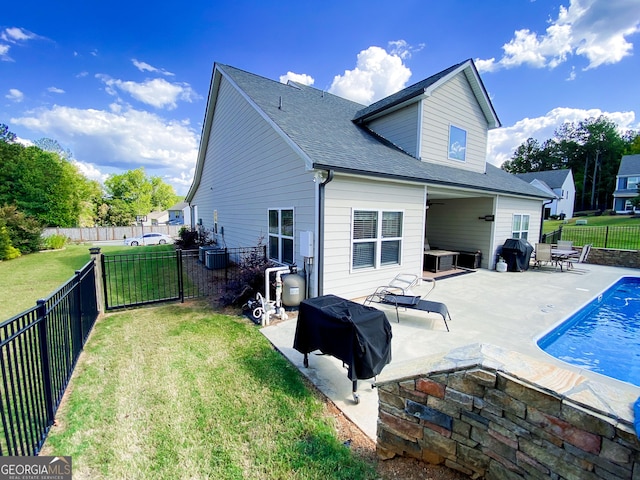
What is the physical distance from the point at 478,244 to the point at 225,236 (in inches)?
432

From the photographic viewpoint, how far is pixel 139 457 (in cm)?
238

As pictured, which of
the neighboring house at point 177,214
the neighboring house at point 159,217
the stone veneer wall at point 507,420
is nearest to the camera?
the stone veneer wall at point 507,420

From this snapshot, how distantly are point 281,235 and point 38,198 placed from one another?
2769cm

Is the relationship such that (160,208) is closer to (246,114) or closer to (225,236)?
(225,236)

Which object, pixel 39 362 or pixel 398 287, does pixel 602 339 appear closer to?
pixel 398 287

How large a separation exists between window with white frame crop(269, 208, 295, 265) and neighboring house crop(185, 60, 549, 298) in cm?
3

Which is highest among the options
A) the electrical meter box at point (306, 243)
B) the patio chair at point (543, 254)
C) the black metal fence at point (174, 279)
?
the electrical meter box at point (306, 243)

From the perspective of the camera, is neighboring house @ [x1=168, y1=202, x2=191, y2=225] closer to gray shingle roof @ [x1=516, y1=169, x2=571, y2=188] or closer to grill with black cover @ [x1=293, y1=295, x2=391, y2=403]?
grill with black cover @ [x1=293, y1=295, x2=391, y2=403]

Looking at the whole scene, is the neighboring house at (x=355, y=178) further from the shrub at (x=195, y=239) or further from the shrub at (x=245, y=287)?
the shrub at (x=195, y=239)

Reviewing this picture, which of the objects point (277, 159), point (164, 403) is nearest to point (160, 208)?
point (277, 159)

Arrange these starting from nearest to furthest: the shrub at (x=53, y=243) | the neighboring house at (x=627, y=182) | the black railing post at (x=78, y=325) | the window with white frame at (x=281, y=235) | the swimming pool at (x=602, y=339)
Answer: the black railing post at (x=78, y=325) → the swimming pool at (x=602, y=339) → the window with white frame at (x=281, y=235) → the shrub at (x=53, y=243) → the neighboring house at (x=627, y=182)

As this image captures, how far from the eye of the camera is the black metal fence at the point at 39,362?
2.14 m

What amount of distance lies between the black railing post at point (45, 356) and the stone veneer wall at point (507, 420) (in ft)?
10.8

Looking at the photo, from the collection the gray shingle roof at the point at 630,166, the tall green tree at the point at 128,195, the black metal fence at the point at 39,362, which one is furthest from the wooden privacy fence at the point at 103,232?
the gray shingle roof at the point at 630,166
